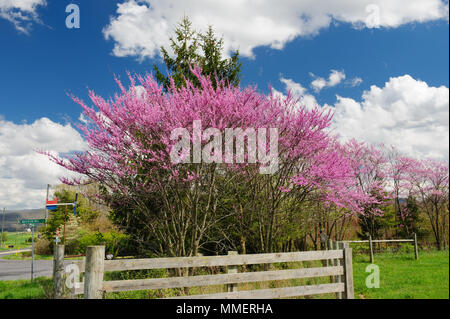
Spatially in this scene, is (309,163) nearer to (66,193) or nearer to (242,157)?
(242,157)

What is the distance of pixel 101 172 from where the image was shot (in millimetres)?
7566

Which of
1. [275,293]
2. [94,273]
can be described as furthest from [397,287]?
[94,273]

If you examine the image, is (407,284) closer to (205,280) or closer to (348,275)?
(348,275)

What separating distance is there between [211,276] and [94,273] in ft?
5.88

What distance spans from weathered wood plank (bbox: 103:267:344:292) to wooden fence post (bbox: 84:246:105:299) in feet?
0.42

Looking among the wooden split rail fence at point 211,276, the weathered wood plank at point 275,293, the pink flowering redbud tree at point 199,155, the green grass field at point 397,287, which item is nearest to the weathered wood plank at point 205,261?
the wooden split rail fence at point 211,276

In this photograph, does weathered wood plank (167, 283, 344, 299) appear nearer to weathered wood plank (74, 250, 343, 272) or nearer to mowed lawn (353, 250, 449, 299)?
weathered wood plank (74, 250, 343, 272)

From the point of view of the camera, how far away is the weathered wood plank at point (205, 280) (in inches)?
183

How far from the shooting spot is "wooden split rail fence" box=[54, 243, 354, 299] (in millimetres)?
4535

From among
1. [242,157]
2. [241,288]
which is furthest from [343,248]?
[242,157]

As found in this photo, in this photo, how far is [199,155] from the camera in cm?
704

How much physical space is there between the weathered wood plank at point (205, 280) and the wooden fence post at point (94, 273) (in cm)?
13

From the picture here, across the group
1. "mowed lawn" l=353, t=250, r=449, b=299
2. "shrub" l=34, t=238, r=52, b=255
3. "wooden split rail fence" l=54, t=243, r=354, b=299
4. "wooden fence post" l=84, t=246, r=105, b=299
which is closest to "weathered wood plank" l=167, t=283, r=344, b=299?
"wooden split rail fence" l=54, t=243, r=354, b=299
